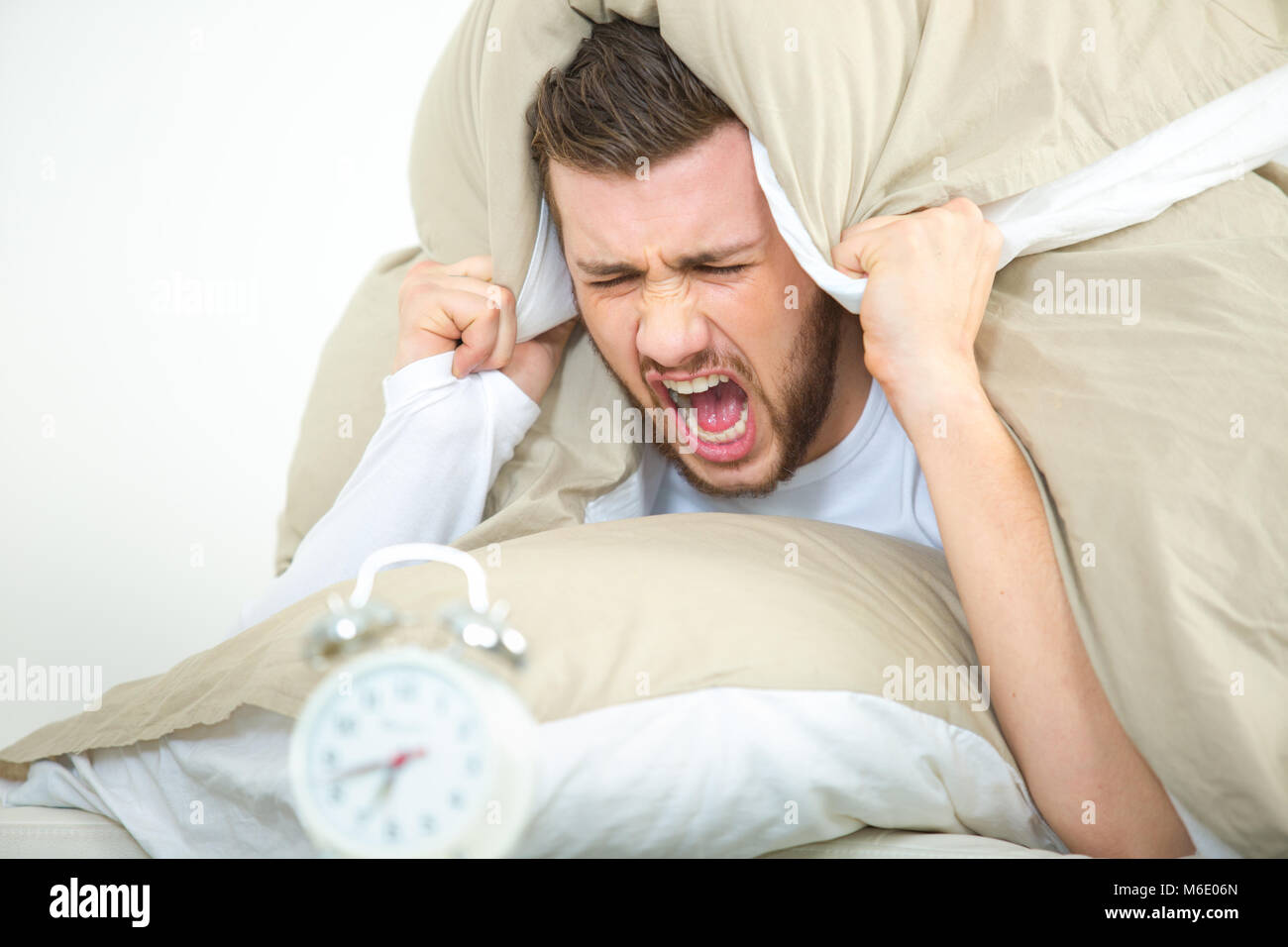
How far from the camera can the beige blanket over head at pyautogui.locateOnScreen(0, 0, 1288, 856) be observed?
2.82ft

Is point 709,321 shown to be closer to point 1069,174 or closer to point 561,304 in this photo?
point 561,304

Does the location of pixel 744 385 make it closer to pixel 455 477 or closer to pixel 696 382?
pixel 696 382

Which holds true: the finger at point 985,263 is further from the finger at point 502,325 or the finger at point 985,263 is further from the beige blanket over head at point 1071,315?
the finger at point 502,325

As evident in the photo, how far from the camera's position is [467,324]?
4.36 feet

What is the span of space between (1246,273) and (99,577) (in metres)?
1.58

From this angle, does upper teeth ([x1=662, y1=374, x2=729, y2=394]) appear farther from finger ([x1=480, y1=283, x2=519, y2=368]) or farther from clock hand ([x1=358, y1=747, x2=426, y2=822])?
clock hand ([x1=358, y1=747, x2=426, y2=822])

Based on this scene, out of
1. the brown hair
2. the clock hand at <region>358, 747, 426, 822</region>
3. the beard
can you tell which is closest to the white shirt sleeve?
the beard

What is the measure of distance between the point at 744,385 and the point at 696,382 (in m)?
0.05

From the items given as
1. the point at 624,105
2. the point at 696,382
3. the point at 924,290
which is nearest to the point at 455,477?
the point at 696,382

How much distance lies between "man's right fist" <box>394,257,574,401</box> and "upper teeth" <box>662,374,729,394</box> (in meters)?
0.20

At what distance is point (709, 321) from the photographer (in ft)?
3.90

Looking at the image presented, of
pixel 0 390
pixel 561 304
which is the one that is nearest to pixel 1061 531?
pixel 561 304

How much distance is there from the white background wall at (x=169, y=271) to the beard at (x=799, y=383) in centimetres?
96

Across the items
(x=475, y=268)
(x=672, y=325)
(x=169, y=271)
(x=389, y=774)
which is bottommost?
(x=389, y=774)
